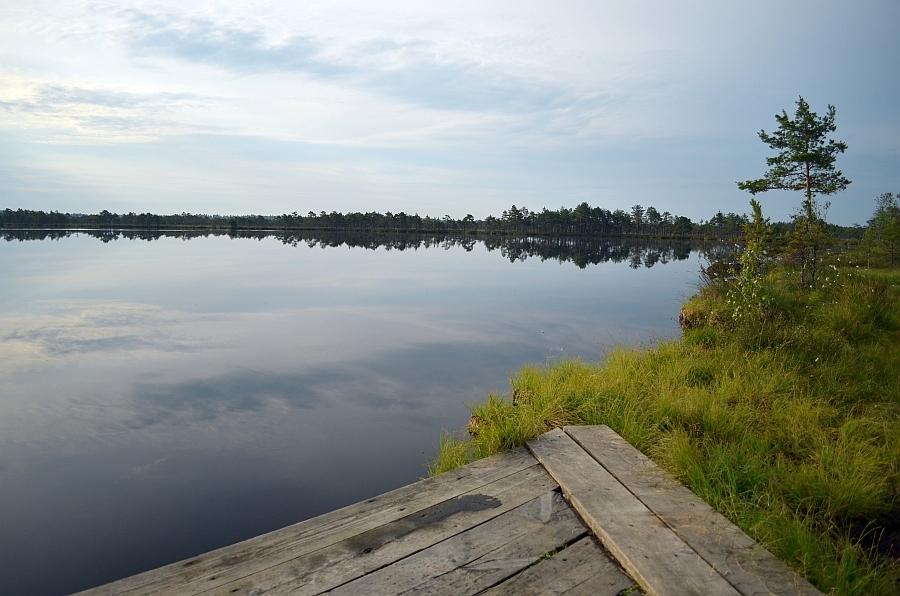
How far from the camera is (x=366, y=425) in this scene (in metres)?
5.25

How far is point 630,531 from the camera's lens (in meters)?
2.17

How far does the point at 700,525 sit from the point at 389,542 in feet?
4.36

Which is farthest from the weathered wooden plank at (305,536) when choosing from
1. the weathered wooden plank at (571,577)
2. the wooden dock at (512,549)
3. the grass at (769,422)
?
the weathered wooden plank at (571,577)

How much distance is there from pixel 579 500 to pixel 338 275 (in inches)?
719

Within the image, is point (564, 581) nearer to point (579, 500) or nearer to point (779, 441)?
point (579, 500)

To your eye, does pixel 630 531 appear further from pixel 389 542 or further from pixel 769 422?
pixel 769 422

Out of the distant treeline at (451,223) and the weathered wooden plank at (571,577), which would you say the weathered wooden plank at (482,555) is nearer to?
the weathered wooden plank at (571,577)

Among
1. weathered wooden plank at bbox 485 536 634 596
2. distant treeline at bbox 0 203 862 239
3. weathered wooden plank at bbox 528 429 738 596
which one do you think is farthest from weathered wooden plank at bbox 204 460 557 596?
distant treeline at bbox 0 203 862 239

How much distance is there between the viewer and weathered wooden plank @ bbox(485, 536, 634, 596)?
1.91m

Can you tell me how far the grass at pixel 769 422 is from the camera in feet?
7.57

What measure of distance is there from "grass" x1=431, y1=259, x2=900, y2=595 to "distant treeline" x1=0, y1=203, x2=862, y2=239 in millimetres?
79675

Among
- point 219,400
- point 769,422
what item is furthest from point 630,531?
point 219,400

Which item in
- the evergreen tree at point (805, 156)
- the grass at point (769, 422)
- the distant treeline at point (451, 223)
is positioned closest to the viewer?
the grass at point (769, 422)

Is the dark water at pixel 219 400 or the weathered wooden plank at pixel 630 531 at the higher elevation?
the weathered wooden plank at pixel 630 531
